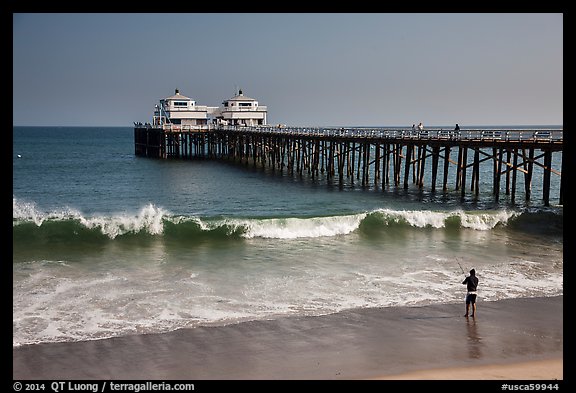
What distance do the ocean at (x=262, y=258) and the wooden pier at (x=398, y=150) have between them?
55.5 inches

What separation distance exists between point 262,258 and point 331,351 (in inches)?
323

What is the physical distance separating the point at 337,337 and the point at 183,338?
275cm

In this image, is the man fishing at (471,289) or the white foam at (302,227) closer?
the man fishing at (471,289)

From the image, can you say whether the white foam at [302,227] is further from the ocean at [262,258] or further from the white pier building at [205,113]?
the white pier building at [205,113]

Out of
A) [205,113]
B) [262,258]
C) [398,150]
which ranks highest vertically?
[205,113]

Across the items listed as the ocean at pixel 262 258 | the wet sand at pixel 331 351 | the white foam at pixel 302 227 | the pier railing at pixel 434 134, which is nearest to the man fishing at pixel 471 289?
the wet sand at pixel 331 351

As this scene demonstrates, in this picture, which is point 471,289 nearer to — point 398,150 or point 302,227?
point 302,227

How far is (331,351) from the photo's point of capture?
34.4 ft

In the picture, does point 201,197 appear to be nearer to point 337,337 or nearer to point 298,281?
point 298,281

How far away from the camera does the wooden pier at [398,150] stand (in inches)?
1073

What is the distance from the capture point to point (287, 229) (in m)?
22.8

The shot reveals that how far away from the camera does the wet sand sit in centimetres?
952

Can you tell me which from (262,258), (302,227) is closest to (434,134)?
(302,227)

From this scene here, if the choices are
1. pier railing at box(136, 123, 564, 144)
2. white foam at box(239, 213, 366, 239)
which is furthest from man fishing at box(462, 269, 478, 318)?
pier railing at box(136, 123, 564, 144)
